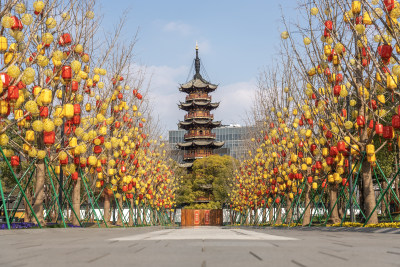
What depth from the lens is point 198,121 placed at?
67750 millimetres

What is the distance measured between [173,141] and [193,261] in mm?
96155

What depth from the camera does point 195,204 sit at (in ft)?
204

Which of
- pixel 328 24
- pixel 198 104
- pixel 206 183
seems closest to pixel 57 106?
pixel 328 24

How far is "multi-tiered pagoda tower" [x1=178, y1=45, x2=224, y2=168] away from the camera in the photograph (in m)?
67.7

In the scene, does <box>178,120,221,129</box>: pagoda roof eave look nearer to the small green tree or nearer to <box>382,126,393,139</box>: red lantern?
the small green tree

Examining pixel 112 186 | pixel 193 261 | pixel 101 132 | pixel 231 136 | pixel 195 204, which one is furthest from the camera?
pixel 231 136

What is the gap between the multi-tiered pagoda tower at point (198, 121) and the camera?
67688 mm

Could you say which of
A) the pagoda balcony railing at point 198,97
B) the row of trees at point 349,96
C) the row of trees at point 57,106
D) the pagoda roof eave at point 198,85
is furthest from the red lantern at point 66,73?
the pagoda roof eave at point 198,85

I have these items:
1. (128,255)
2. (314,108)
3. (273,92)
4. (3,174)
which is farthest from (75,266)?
(3,174)

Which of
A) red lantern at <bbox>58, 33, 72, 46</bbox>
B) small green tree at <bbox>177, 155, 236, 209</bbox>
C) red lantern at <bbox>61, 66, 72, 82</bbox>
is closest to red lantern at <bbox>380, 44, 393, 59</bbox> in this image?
red lantern at <bbox>61, 66, 72, 82</bbox>

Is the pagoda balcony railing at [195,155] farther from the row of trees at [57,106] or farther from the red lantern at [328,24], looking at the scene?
the red lantern at [328,24]

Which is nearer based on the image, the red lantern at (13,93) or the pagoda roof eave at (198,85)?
the red lantern at (13,93)

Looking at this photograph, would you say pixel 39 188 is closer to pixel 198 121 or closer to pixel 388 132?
pixel 388 132

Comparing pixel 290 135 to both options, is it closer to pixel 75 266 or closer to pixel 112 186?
pixel 112 186
